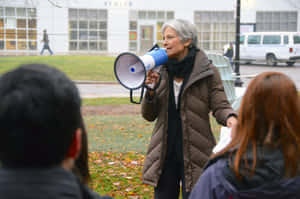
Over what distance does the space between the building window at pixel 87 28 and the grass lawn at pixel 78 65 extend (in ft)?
8.61

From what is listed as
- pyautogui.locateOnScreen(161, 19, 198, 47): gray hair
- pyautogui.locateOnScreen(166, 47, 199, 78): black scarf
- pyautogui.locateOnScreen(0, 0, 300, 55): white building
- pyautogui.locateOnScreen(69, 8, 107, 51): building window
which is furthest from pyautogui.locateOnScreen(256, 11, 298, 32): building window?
pyautogui.locateOnScreen(166, 47, 199, 78): black scarf

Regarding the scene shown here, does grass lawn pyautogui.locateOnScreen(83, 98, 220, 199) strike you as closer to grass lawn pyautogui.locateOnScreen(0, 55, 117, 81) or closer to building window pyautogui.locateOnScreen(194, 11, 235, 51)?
grass lawn pyautogui.locateOnScreen(0, 55, 117, 81)

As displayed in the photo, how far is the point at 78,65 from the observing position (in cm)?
2342

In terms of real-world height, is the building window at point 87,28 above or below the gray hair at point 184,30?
above

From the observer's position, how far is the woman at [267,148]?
1992mm

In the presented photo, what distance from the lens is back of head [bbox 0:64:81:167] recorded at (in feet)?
4.08

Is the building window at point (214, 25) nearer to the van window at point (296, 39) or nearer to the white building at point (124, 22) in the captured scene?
the white building at point (124, 22)

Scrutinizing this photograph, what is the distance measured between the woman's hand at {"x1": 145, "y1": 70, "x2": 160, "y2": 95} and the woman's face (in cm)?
28

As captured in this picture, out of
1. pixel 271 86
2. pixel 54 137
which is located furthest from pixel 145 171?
pixel 54 137

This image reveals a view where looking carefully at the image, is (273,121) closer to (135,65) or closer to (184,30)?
(135,65)

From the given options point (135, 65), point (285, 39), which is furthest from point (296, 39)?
point (135, 65)

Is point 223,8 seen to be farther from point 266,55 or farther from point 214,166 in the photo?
point 214,166

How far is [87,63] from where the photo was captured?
2416 centimetres

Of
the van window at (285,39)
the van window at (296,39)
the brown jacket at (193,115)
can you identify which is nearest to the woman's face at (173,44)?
the brown jacket at (193,115)
